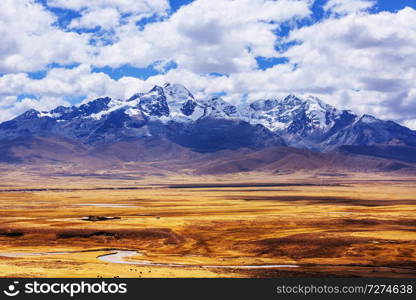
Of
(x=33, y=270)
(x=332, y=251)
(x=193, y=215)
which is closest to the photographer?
(x=33, y=270)

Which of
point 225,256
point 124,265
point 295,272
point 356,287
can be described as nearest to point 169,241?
point 225,256

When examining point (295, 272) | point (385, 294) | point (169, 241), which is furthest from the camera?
point (169, 241)

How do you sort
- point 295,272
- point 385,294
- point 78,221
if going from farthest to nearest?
point 78,221, point 295,272, point 385,294

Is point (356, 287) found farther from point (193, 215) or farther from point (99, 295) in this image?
point (193, 215)

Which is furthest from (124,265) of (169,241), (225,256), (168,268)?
(169,241)

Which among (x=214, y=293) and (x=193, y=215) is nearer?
(x=214, y=293)

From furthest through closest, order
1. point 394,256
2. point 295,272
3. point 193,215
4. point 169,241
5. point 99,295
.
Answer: point 193,215 < point 169,241 < point 394,256 < point 295,272 < point 99,295

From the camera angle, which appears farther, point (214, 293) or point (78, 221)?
point (78, 221)

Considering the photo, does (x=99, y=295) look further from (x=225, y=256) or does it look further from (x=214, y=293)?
(x=225, y=256)
